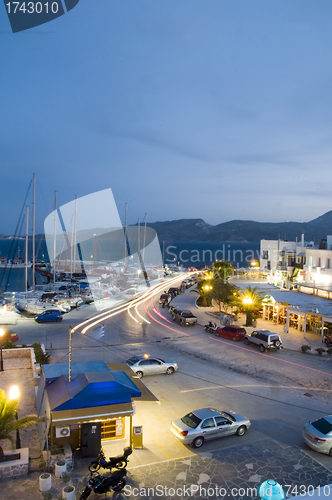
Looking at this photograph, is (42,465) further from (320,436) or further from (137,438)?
(320,436)

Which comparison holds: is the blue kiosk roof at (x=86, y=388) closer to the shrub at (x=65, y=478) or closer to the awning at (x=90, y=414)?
the awning at (x=90, y=414)

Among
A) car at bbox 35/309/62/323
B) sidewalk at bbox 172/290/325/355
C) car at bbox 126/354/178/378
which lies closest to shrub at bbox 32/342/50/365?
car at bbox 126/354/178/378

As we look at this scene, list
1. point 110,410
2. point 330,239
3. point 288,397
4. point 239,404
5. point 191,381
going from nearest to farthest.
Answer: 1. point 110,410
2. point 239,404
3. point 288,397
4. point 191,381
5. point 330,239

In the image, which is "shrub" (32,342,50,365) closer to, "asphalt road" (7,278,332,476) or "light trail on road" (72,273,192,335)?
"asphalt road" (7,278,332,476)

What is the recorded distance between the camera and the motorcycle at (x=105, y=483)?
28.7ft

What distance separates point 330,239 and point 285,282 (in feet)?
30.9

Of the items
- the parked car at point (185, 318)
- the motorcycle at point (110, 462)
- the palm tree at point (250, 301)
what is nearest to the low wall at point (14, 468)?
the motorcycle at point (110, 462)

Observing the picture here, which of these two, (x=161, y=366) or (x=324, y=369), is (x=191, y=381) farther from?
(x=324, y=369)

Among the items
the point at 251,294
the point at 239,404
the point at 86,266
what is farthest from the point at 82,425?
the point at 86,266

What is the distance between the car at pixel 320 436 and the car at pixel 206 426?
2.05 m

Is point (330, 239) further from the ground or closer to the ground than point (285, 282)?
further from the ground

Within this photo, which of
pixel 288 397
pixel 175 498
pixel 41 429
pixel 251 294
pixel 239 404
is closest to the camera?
pixel 175 498

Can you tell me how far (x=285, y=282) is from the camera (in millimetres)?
53625

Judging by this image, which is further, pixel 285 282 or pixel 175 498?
pixel 285 282
